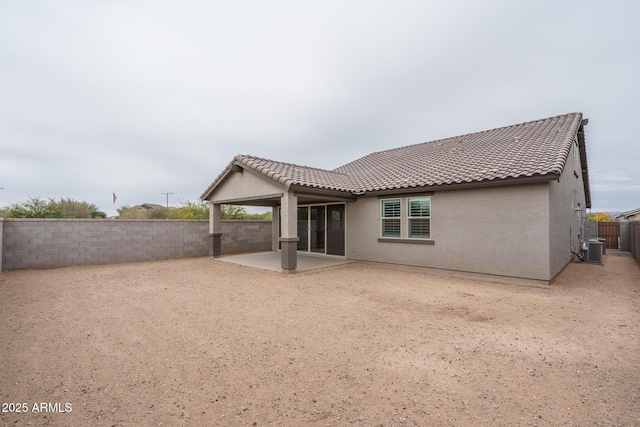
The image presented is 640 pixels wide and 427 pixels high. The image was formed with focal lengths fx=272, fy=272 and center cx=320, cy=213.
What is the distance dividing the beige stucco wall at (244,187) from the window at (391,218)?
4.09 m

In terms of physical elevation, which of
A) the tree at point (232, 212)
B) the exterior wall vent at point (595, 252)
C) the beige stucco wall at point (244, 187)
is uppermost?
the beige stucco wall at point (244, 187)

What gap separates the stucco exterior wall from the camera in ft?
24.1

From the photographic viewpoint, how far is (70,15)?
308 inches

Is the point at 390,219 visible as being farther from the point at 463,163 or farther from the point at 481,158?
the point at 481,158

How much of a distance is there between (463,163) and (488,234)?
311 centimetres

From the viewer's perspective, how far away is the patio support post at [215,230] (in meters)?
13.0

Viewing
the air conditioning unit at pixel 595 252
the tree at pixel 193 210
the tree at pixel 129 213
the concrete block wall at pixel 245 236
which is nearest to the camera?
the air conditioning unit at pixel 595 252

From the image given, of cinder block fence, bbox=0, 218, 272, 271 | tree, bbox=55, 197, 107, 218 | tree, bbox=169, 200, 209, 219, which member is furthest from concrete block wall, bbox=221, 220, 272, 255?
tree, bbox=55, 197, 107, 218

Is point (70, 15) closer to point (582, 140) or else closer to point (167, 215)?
point (167, 215)

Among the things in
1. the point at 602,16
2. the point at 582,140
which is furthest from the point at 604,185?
the point at 602,16

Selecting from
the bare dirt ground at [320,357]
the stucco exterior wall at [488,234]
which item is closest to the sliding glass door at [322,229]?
the stucco exterior wall at [488,234]

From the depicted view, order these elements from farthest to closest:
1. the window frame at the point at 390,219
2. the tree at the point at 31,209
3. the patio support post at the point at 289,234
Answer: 1. the tree at the point at 31,209
2. the window frame at the point at 390,219
3. the patio support post at the point at 289,234

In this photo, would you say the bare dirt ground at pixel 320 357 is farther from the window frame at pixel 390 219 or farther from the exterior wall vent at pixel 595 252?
the exterior wall vent at pixel 595 252

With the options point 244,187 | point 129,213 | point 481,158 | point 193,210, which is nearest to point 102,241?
point 244,187
